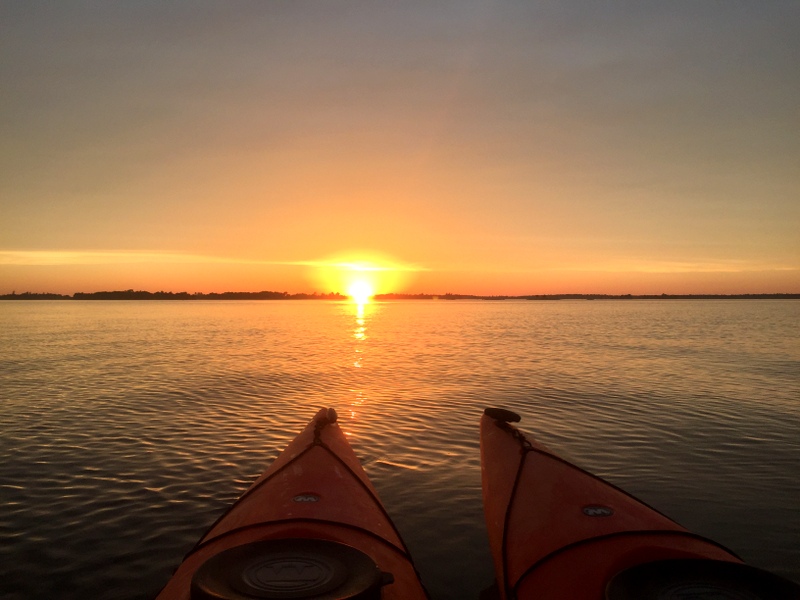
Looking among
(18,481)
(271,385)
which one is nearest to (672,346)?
(271,385)

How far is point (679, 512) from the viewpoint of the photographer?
838 centimetres

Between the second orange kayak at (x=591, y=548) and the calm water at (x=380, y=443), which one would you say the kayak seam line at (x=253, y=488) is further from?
the second orange kayak at (x=591, y=548)

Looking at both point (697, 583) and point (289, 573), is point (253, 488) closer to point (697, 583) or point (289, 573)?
point (289, 573)

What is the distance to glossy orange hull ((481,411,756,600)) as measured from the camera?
15.5ft

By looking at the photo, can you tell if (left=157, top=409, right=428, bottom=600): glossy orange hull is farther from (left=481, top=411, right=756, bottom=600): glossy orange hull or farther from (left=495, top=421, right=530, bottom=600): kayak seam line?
(left=481, top=411, right=756, bottom=600): glossy orange hull

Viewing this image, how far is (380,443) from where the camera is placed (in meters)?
12.4

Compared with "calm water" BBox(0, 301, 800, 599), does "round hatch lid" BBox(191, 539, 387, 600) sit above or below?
above

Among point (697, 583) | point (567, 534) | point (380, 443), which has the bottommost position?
point (380, 443)

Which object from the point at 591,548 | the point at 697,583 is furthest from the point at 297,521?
the point at 697,583

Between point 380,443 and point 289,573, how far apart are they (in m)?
8.71

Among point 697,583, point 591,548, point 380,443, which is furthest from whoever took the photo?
point 380,443

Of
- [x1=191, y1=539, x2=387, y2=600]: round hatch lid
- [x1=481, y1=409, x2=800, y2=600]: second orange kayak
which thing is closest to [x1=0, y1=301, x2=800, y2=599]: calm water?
[x1=481, y1=409, x2=800, y2=600]: second orange kayak

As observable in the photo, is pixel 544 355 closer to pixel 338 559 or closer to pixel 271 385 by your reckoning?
pixel 271 385

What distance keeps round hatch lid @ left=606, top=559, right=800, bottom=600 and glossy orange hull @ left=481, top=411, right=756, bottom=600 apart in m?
0.25
